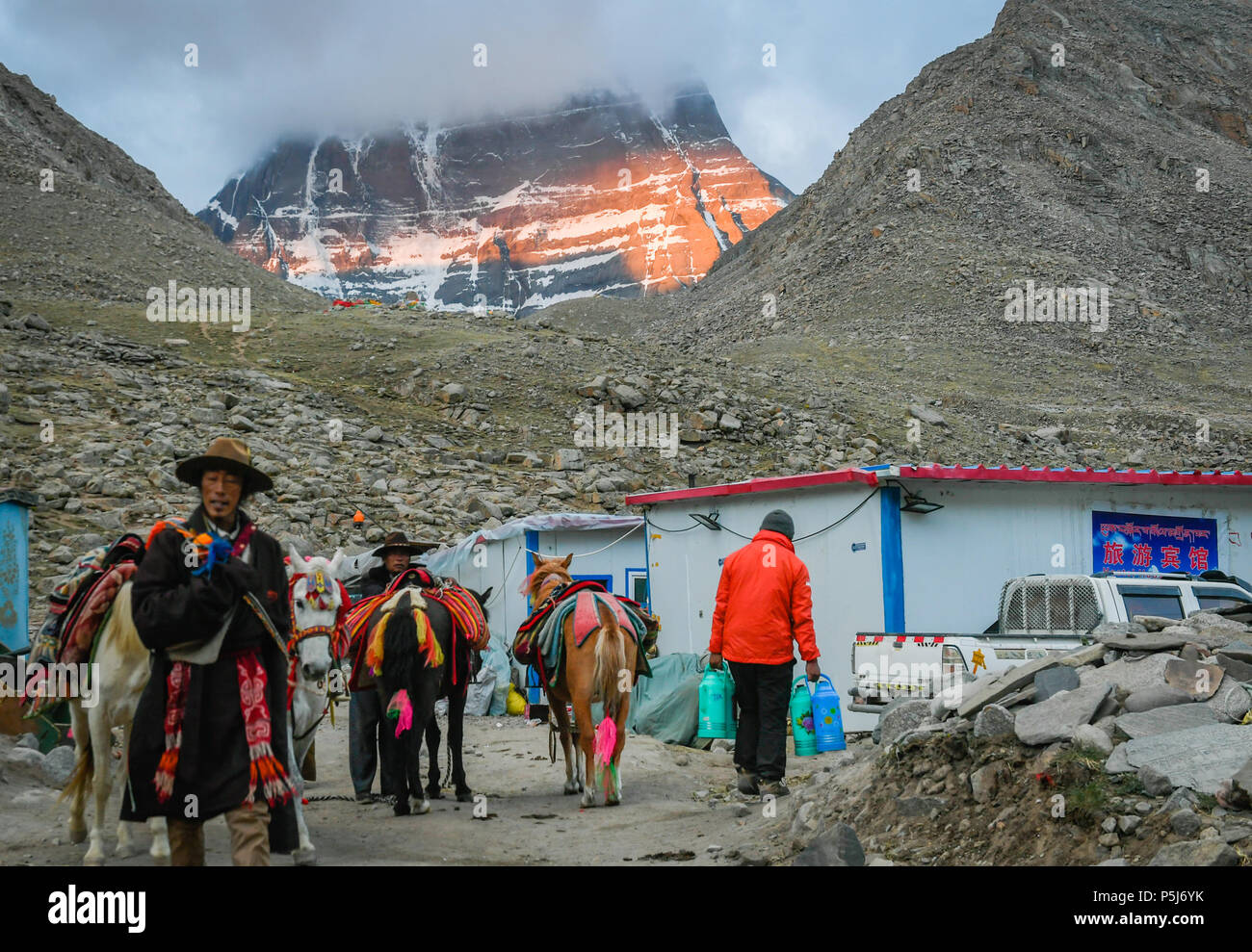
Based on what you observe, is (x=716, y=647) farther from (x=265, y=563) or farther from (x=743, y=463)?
Result: (x=743, y=463)

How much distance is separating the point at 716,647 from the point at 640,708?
5490 mm

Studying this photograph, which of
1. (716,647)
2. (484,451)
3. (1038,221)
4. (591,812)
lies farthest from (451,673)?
(1038,221)

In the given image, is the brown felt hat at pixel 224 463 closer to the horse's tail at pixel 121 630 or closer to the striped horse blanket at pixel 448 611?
the horse's tail at pixel 121 630

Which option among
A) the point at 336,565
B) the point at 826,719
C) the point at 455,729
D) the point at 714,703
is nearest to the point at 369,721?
the point at 455,729

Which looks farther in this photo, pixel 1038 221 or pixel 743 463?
pixel 1038 221

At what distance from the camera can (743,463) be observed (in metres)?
30.4

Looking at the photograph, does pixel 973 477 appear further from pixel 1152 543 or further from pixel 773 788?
pixel 773 788

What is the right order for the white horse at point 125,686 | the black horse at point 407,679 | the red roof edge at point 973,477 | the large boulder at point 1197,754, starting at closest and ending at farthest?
the large boulder at point 1197,754 → the white horse at point 125,686 → the black horse at point 407,679 → the red roof edge at point 973,477

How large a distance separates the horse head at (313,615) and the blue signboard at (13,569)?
18.1ft

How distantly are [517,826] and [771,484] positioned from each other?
6.26 metres

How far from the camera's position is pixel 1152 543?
13.5m

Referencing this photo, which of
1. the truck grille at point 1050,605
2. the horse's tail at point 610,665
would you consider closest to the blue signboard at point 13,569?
the horse's tail at point 610,665

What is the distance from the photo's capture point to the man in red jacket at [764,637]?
25.6 ft

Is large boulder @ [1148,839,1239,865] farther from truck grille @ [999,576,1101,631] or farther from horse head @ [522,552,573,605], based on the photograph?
horse head @ [522,552,573,605]
